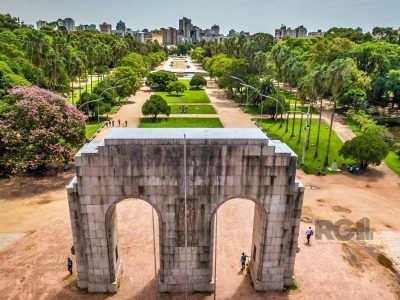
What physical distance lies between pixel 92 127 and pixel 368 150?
4492cm

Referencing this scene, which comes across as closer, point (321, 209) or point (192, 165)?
point (192, 165)

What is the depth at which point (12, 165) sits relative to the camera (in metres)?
38.7

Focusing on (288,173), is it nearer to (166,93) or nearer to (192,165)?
(192,165)

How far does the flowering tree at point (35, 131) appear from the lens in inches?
1501

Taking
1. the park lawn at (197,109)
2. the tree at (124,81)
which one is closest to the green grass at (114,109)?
the tree at (124,81)

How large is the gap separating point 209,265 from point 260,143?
8.84 meters

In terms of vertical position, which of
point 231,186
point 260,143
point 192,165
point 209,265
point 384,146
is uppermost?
point 260,143

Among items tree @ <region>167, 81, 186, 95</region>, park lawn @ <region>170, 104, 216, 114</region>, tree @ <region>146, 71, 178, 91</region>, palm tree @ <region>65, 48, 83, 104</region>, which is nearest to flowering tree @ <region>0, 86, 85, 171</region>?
palm tree @ <region>65, 48, 83, 104</region>

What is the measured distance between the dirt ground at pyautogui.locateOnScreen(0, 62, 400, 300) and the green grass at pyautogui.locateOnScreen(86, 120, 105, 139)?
54.9 feet

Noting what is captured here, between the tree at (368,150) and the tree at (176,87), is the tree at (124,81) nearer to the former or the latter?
the tree at (176,87)

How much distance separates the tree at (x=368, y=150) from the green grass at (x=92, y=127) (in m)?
39.2

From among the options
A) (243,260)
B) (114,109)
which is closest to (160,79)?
(114,109)

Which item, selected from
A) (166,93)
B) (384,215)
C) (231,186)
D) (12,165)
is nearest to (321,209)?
(384,215)

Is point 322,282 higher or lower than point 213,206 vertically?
lower
